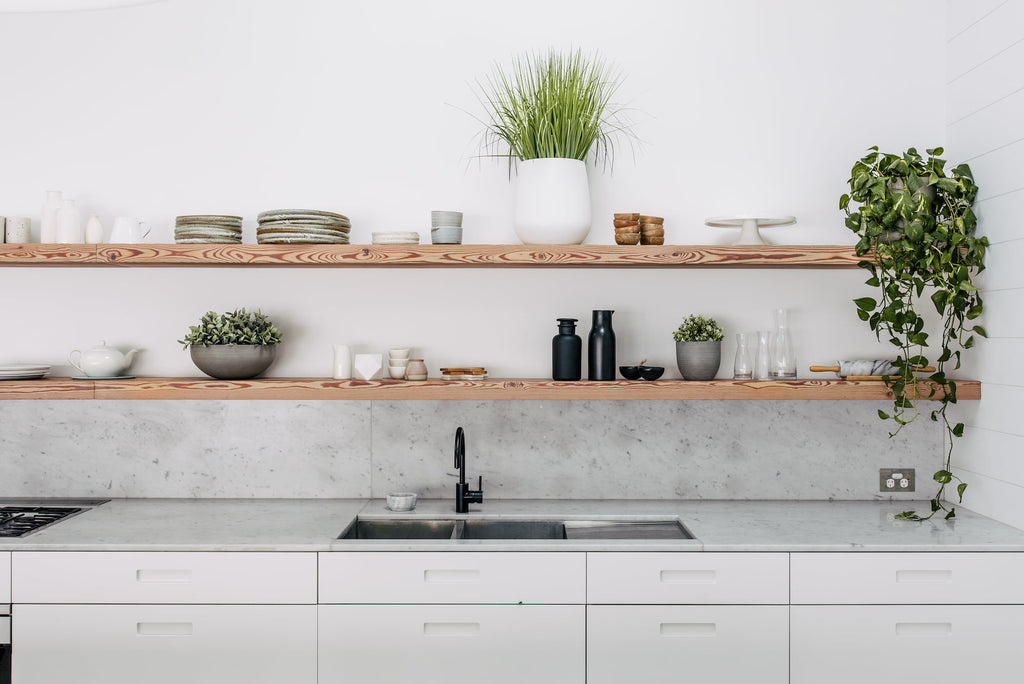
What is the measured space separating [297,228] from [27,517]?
1321 mm

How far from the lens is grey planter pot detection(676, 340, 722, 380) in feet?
8.50

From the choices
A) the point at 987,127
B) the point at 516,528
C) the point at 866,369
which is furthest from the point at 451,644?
the point at 987,127

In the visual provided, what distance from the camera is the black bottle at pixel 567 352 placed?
259 cm

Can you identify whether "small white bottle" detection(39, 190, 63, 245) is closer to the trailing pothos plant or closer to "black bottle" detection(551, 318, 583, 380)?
"black bottle" detection(551, 318, 583, 380)

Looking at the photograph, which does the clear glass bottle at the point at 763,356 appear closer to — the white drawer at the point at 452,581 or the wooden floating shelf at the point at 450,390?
the wooden floating shelf at the point at 450,390

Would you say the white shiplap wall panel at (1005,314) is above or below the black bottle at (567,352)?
above

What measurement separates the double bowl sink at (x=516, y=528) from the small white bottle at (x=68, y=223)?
55.8 inches

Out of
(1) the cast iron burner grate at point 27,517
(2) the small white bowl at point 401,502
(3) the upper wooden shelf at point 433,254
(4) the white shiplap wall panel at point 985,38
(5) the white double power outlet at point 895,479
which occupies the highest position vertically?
(4) the white shiplap wall panel at point 985,38

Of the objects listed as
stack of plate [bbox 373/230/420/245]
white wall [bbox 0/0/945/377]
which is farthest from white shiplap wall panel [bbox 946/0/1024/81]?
stack of plate [bbox 373/230/420/245]

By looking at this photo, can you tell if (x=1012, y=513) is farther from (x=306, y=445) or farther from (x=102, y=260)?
(x=102, y=260)

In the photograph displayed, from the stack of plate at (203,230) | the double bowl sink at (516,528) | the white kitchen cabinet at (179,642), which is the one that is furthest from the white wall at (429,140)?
the white kitchen cabinet at (179,642)

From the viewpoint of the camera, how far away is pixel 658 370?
2580 millimetres

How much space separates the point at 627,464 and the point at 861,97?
64.5 inches

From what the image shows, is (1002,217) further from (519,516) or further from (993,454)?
(519,516)
